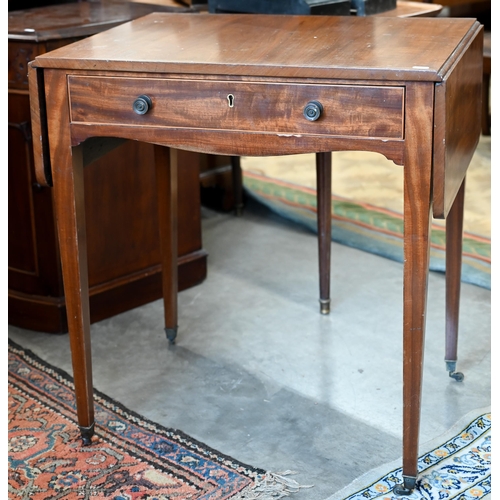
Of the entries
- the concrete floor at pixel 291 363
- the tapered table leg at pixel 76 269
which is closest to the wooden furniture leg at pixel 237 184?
the concrete floor at pixel 291 363

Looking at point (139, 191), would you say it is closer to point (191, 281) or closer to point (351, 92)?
point (191, 281)

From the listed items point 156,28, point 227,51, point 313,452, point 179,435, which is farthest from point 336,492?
point 156,28

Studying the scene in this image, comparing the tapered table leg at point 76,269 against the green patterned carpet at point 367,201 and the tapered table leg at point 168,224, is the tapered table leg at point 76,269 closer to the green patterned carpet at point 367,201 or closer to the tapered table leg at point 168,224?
the tapered table leg at point 168,224

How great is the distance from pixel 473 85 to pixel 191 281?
125 centimetres

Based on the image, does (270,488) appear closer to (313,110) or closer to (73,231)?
(73,231)

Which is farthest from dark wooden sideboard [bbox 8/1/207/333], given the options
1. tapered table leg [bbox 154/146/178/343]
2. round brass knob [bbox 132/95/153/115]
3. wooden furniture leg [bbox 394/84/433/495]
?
wooden furniture leg [bbox 394/84/433/495]

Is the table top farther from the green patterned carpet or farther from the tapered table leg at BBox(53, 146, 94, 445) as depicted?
the green patterned carpet

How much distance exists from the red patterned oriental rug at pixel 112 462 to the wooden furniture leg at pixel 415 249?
268 mm

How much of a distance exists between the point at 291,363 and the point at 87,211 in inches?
28.6

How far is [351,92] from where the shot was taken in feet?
4.83

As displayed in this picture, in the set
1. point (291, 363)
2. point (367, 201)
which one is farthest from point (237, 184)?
point (291, 363)

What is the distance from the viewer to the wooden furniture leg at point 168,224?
2.21 m
